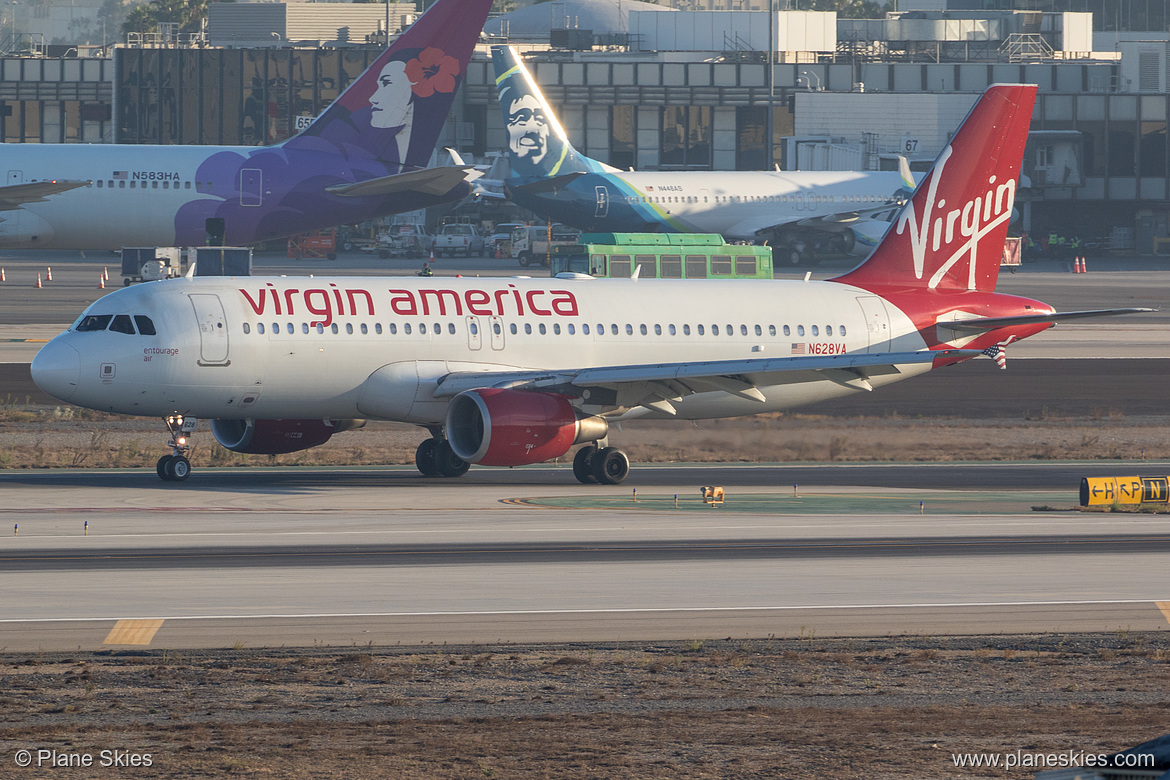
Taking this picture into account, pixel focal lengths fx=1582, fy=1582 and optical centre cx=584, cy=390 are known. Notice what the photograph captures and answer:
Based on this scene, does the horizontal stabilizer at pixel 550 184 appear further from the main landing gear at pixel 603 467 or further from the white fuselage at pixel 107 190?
the main landing gear at pixel 603 467

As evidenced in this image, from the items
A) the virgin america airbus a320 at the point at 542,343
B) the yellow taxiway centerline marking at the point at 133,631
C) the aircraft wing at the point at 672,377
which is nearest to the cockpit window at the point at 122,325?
the virgin america airbus a320 at the point at 542,343

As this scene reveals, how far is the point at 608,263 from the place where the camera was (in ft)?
254

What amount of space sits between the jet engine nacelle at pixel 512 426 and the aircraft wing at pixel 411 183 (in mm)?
28994

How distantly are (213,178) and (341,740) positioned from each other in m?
52.1

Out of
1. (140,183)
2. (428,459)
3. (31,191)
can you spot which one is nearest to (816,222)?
(140,183)

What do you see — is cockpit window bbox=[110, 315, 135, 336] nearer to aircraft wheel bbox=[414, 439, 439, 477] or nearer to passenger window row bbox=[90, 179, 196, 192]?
aircraft wheel bbox=[414, 439, 439, 477]

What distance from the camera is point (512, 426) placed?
109 ft

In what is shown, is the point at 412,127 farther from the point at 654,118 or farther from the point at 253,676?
the point at 654,118

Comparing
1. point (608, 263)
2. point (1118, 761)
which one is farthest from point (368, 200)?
point (1118, 761)

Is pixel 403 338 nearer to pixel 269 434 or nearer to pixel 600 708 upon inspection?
pixel 269 434

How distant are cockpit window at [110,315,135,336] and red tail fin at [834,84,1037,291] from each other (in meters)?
18.1

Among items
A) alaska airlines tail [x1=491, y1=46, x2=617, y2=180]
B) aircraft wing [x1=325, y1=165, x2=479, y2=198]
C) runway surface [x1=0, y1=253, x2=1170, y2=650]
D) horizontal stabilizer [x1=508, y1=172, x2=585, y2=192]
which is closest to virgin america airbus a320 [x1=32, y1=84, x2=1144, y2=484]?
runway surface [x1=0, y1=253, x2=1170, y2=650]

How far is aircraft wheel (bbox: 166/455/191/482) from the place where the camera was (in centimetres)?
3441

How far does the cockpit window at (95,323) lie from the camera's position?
33.9 m
